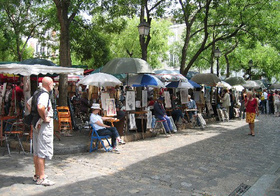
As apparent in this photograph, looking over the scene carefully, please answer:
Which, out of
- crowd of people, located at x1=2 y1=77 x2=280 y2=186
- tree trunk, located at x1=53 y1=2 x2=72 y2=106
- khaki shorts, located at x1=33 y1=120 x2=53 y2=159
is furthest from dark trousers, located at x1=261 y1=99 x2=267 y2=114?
khaki shorts, located at x1=33 y1=120 x2=53 y2=159

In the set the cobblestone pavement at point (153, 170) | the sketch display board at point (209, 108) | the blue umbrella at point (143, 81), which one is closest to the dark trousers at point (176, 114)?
the blue umbrella at point (143, 81)

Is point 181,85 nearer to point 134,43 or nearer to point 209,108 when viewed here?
point 209,108

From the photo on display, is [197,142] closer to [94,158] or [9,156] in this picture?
[94,158]

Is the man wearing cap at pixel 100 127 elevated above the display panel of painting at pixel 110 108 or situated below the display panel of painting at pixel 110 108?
below

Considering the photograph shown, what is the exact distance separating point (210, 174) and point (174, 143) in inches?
143

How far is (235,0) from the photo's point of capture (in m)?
16.0

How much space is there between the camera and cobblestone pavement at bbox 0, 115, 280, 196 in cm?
503

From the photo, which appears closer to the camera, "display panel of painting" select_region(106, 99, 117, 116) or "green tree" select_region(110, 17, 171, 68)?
"display panel of painting" select_region(106, 99, 117, 116)

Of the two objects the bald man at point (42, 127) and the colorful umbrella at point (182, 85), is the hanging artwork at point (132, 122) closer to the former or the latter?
the colorful umbrella at point (182, 85)

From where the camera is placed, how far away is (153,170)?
20.6ft

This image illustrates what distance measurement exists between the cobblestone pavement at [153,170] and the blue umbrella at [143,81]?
87.2 inches

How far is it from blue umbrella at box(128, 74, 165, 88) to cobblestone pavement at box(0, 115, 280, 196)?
7.27 ft

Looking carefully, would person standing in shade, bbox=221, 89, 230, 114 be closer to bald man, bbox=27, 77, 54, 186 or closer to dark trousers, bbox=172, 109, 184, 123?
dark trousers, bbox=172, 109, 184, 123

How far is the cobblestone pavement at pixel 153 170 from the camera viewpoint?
16.5 feet
